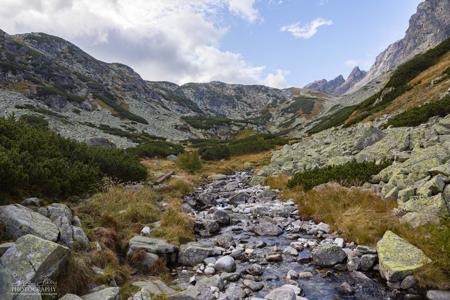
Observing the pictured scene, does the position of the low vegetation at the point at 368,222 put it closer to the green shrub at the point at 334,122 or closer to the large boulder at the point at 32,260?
the large boulder at the point at 32,260

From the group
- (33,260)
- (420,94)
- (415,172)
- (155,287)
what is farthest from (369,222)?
(420,94)

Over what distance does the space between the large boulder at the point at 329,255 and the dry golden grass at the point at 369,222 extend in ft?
4.13

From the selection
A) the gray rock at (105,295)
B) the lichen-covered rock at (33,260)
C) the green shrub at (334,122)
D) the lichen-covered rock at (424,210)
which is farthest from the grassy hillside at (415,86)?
the lichen-covered rock at (33,260)

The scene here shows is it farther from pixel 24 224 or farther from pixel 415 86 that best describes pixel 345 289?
pixel 415 86

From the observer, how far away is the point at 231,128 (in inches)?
4151

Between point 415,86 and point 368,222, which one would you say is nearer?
point 368,222

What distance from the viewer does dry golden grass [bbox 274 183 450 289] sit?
24.5 feet

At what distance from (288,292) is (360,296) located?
179 centimetres

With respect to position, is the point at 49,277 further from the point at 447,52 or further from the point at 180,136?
the point at 180,136

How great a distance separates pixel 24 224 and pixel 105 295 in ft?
8.59

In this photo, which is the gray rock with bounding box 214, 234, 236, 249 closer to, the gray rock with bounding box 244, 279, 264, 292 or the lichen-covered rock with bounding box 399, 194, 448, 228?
the gray rock with bounding box 244, 279, 264, 292

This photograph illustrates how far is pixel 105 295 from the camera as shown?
647 centimetres

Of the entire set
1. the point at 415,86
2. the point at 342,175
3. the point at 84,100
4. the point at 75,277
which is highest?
the point at 84,100

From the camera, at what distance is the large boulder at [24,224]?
23.8ft
